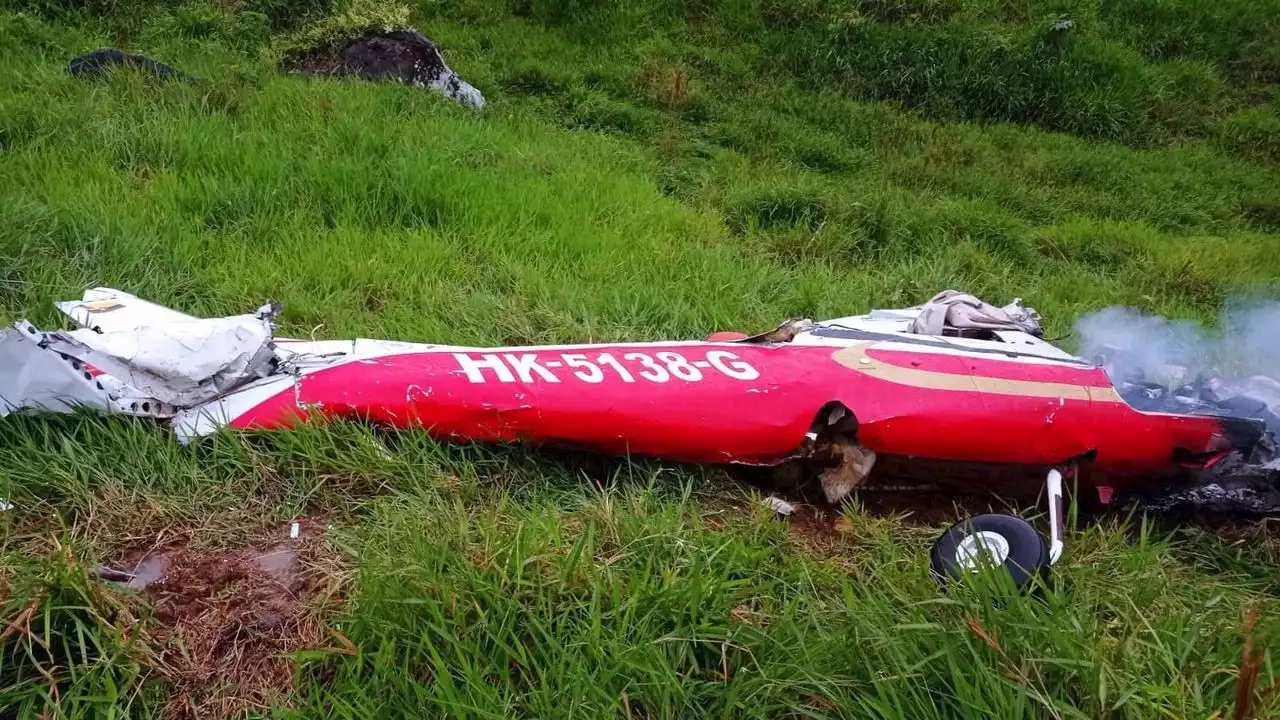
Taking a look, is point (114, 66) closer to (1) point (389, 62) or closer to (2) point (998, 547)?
(1) point (389, 62)

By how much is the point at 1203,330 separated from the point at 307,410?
3743 millimetres

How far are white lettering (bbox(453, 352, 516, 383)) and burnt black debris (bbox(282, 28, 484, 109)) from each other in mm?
3737

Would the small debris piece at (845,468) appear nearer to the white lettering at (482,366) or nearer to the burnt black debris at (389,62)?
the white lettering at (482,366)

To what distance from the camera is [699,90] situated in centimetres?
687

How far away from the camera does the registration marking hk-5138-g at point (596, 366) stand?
7.82ft

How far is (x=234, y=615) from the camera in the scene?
6.04 feet

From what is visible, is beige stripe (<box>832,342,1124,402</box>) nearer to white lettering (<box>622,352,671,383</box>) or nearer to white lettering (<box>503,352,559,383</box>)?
white lettering (<box>622,352,671,383</box>)

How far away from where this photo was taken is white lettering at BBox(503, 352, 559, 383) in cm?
238

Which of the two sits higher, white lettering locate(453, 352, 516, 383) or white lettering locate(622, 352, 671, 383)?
white lettering locate(622, 352, 671, 383)

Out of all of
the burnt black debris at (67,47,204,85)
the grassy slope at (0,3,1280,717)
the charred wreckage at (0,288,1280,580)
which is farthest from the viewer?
the burnt black debris at (67,47,204,85)

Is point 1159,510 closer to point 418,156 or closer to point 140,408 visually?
point 140,408

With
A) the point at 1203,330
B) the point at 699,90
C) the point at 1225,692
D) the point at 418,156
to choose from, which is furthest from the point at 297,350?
the point at 699,90

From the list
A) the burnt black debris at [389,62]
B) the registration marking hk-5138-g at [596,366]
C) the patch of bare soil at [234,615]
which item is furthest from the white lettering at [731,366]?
the burnt black debris at [389,62]

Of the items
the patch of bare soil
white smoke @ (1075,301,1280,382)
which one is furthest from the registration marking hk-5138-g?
white smoke @ (1075,301,1280,382)
